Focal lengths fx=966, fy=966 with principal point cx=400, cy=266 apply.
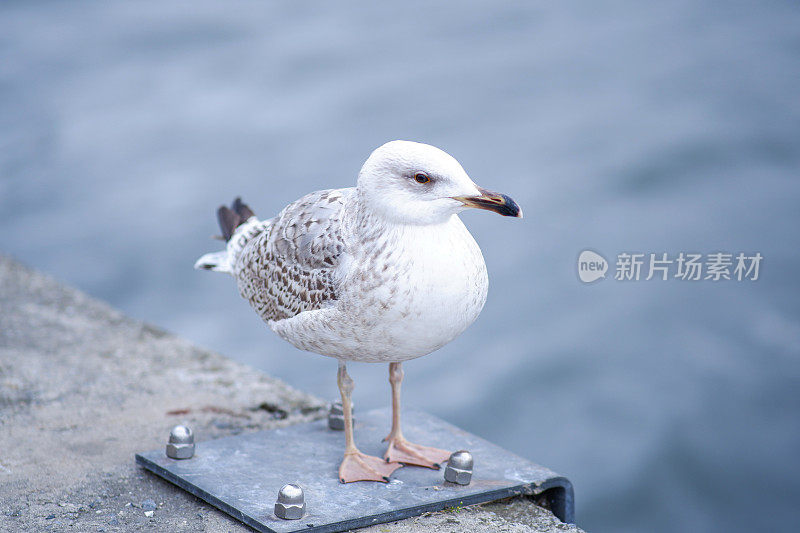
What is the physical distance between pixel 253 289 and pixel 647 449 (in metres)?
4.33

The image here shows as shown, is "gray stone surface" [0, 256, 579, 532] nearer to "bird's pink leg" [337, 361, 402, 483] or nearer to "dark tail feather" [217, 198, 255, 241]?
"bird's pink leg" [337, 361, 402, 483]

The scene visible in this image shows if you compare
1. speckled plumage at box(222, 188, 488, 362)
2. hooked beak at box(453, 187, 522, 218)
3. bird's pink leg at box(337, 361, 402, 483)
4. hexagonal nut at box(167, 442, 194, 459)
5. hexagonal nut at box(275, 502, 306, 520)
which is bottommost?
hexagonal nut at box(275, 502, 306, 520)

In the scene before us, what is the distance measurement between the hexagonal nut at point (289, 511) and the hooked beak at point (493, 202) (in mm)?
1139

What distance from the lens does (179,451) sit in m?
3.61

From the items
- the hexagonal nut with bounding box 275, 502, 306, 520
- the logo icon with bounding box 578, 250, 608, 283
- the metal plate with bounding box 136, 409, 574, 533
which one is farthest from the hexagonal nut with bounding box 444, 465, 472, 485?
the logo icon with bounding box 578, 250, 608, 283

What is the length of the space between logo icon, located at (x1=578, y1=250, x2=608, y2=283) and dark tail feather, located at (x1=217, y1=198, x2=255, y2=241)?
148 centimetres

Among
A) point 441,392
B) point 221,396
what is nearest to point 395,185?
point 221,396

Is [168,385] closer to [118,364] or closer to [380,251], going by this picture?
[118,364]

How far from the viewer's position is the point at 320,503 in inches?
131

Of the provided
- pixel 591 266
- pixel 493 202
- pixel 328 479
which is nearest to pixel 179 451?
pixel 328 479

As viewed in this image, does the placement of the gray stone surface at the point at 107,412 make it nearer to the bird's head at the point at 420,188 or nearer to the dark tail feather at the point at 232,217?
the dark tail feather at the point at 232,217

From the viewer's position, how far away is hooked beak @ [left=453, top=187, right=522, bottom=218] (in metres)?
3.12

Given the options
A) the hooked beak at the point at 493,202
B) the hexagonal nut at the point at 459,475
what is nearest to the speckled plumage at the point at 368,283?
the hooked beak at the point at 493,202

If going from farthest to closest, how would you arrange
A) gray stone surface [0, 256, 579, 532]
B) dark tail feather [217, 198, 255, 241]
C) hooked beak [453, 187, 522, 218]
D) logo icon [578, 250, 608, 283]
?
dark tail feather [217, 198, 255, 241] < logo icon [578, 250, 608, 283] < gray stone surface [0, 256, 579, 532] < hooked beak [453, 187, 522, 218]
